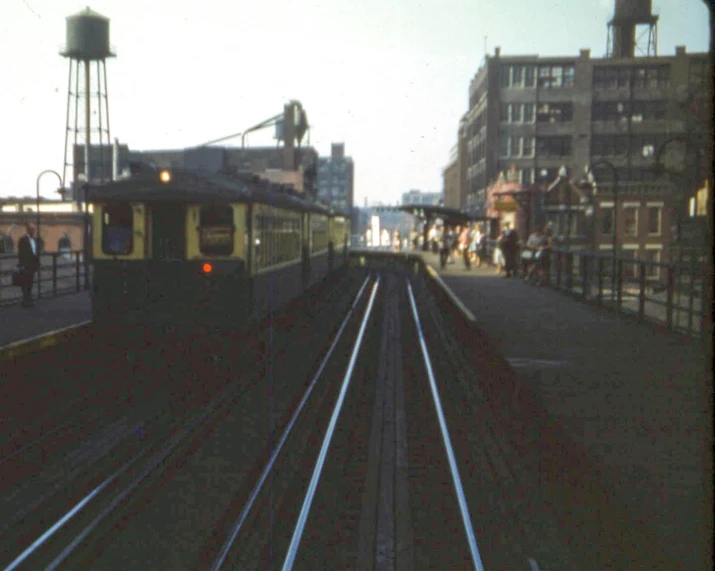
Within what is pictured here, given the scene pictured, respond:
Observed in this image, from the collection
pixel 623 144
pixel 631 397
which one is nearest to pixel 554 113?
pixel 623 144

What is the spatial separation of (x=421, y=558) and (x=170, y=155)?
9814cm

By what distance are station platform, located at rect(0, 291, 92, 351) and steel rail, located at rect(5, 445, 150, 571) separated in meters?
5.34

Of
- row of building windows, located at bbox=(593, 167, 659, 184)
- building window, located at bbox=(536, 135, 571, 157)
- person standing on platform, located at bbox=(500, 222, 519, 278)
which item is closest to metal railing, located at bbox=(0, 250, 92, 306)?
person standing on platform, located at bbox=(500, 222, 519, 278)

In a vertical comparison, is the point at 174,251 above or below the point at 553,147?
below

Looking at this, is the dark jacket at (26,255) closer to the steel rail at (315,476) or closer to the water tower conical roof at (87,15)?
the steel rail at (315,476)

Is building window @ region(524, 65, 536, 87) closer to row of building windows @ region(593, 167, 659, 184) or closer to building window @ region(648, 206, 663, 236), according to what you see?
row of building windows @ region(593, 167, 659, 184)

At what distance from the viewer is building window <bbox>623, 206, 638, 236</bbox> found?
5694cm

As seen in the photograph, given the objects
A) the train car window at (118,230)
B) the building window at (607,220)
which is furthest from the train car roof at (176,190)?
the building window at (607,220)

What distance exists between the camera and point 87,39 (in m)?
45.8

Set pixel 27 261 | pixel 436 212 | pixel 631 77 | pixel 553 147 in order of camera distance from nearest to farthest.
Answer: pixel 27 261 → pixel 436 212 → pixel 631 77 → pixel 553 147

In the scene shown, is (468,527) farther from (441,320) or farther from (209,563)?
(441,320)

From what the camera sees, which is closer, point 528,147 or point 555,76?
point 555,76

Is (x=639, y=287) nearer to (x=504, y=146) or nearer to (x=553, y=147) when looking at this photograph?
(x=553, y=147)

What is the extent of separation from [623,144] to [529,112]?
22.7 feet
